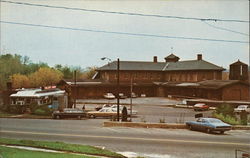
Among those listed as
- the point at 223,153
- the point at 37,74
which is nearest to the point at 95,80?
the point at 37,74

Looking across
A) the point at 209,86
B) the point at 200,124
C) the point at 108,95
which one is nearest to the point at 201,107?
the point at 200,124

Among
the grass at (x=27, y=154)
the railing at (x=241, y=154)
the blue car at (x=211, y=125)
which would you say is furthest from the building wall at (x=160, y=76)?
the grass at (x=27, y=154)

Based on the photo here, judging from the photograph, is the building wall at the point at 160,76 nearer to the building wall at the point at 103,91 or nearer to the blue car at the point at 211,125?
the building wall at the point at 103,91

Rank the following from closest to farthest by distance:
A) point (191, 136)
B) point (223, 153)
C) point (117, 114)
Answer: point (223, 153)
point (191, 136)
point (117, 114)

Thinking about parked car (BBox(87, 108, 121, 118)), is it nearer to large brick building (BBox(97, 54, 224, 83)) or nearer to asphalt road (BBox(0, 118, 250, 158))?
asphalt road (BBox(0, 118, 250, 158))

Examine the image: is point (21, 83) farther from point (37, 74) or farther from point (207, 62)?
point (207, 62)

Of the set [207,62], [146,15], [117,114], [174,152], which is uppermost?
[146,15]

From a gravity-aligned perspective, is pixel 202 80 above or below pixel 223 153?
above
